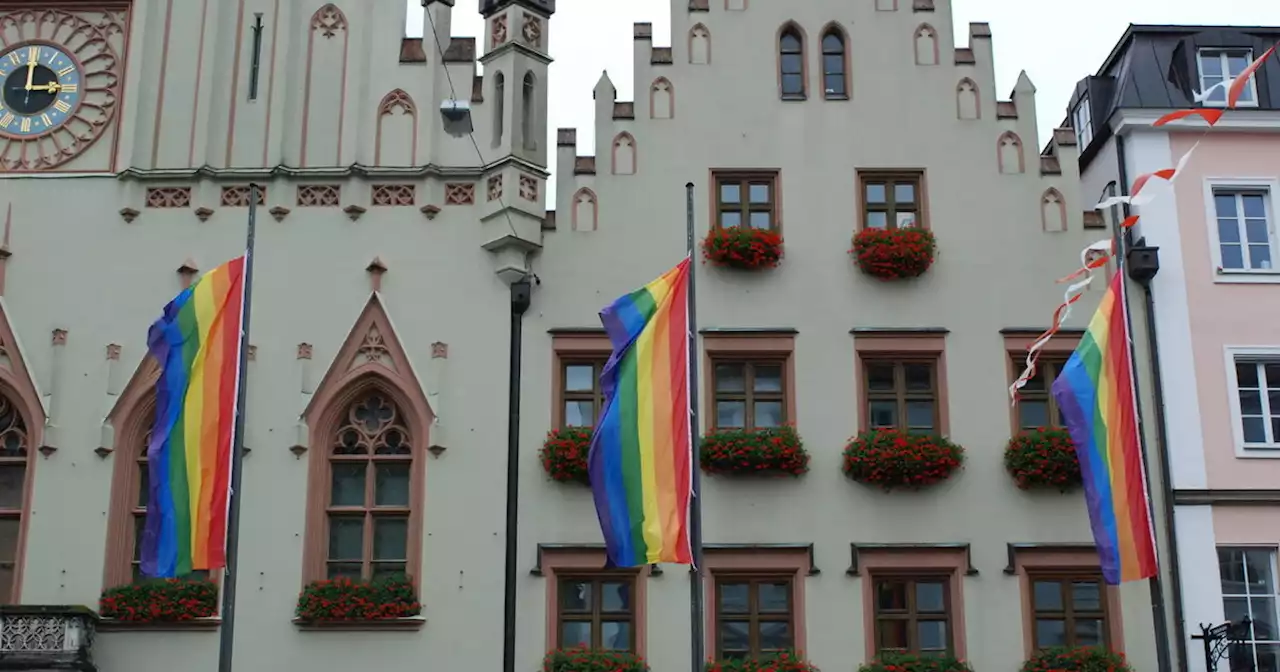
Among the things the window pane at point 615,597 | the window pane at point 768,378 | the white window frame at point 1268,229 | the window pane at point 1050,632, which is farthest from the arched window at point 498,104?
the white window frame at point 1268,229

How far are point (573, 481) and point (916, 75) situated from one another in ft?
25.9

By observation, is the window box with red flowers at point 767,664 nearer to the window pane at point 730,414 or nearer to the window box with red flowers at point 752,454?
the window box with red flowers at point 752,454

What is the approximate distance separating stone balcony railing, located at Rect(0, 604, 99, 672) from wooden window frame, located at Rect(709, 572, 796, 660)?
8014mm

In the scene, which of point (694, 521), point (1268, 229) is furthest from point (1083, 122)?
point (694, 521)

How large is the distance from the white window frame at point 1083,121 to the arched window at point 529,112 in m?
8.60

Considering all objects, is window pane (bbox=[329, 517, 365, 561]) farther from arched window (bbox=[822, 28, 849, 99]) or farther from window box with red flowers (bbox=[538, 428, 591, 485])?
arched window (bbox=[822, 28, 849, 99])

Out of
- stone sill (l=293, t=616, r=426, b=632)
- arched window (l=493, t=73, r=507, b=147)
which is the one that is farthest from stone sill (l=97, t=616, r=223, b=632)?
arched window (l=493, t=73, r=507, b=147)

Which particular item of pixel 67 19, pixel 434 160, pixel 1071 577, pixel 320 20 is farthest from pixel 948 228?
pixel 67 19

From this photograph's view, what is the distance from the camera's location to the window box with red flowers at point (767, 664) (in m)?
21.7

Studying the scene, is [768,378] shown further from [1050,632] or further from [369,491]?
[369,491]

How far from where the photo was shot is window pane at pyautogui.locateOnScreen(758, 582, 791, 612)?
73.8 feet

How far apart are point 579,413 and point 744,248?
3203 millimetres

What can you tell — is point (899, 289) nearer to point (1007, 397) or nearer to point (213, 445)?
point (1007, 397)

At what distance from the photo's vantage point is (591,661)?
21.6m
